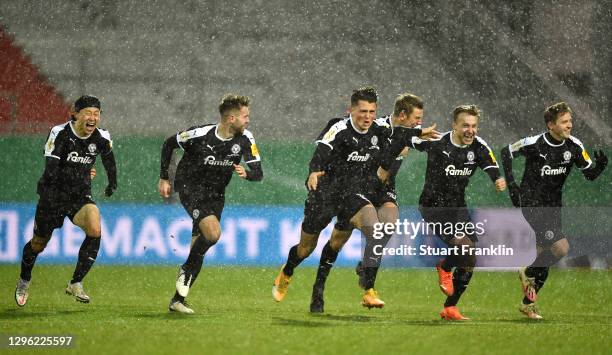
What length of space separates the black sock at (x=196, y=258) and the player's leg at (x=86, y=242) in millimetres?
1028

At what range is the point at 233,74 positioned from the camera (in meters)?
19.4

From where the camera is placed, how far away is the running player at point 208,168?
884 cm

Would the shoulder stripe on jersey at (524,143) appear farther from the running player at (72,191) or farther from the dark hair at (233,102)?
the running player at (72,191)

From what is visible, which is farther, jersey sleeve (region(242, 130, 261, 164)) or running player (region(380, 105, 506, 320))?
jersey sleeve (region(242, 130, 261, 164))

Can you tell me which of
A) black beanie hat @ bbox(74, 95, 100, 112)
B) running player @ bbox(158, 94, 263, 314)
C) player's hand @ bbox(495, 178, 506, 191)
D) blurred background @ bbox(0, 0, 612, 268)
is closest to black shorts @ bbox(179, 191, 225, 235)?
running player @ bbox(158, 94, 263, 314)

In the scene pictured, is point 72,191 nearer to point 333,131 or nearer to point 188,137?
point 188,137

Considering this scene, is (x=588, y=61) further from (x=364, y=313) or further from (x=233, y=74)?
(x=364, y=313)

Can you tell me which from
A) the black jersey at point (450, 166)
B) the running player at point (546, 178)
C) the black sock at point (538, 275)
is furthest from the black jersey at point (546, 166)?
the black sock at point (538, 275)

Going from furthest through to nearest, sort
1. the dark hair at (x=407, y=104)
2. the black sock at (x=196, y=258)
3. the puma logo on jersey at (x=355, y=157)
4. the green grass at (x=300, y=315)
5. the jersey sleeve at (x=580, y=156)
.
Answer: the dark hair at (x=407, y=104) < the jersey sleeve at (x=580, y=156) < the puma logo on jersey at (x=355, y=157) < the black sock at (x=196, y=258) < the green grass at (x=300, y=315)

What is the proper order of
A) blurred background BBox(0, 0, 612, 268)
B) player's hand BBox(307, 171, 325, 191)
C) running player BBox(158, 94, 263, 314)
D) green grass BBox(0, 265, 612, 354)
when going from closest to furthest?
green grass BBox(0, 265, 612, 354) → player's hand BBox(307, 171, 325, 191) → running player BBox(158, 94, 263, 314) → blurred background BBox(0, 0, 612, 268)

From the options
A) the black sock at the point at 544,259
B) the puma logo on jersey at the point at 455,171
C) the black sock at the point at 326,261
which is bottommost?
the black sock at the point at 326,261

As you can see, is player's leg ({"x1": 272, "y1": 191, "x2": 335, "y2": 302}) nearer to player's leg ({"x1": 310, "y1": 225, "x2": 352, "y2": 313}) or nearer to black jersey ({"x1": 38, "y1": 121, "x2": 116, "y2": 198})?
player's leg ({"x1": 310, "y1": 225, "x2": 352, "y2": 313})

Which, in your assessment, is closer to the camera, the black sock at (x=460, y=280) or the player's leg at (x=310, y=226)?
the black sock at (x=460, y=280)

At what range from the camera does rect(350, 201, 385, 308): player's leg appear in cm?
880
